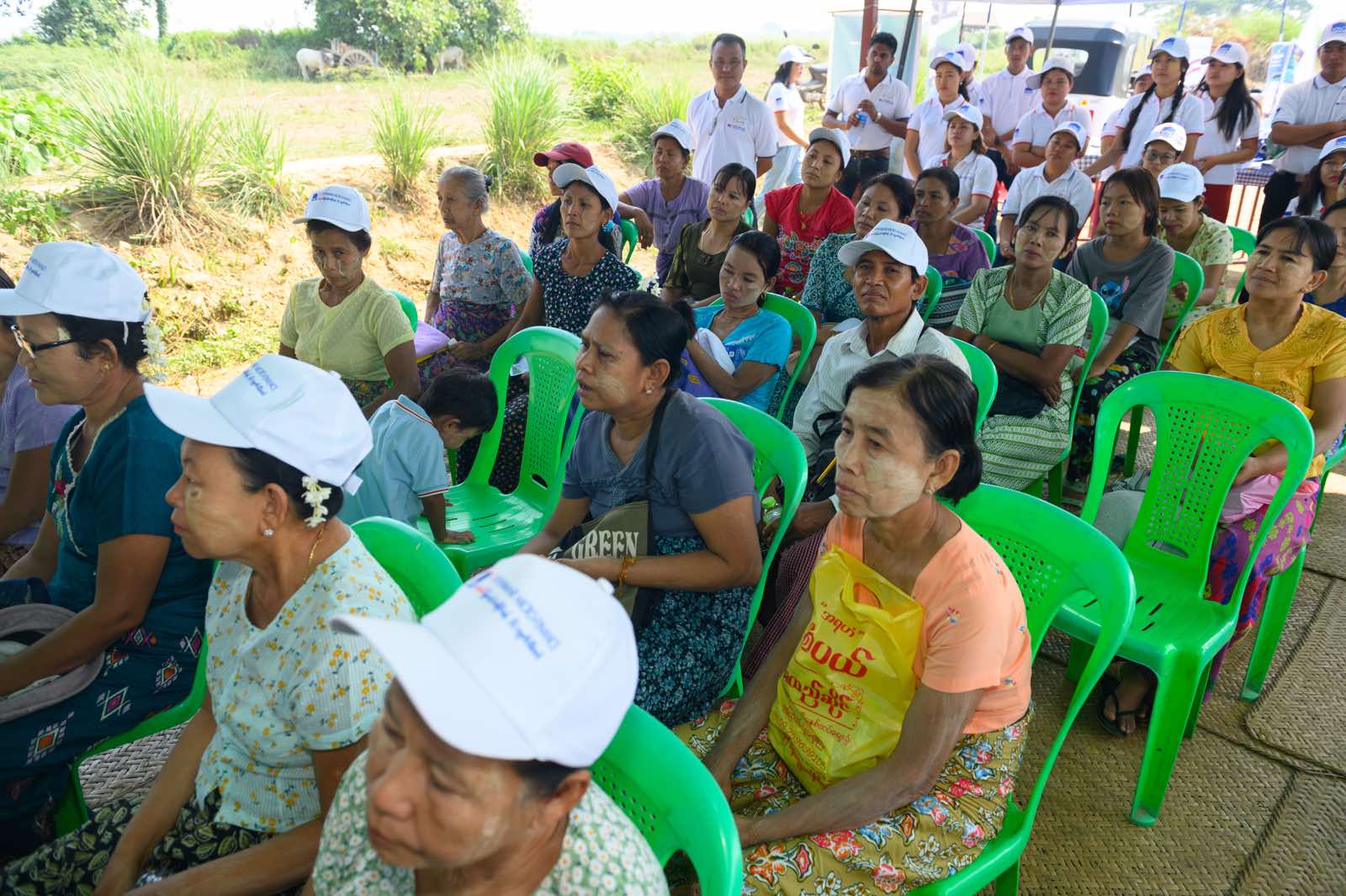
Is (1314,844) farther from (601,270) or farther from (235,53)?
(235,53)

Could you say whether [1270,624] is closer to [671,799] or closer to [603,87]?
[671,799]

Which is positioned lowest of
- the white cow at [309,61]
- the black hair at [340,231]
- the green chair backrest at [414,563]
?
the green chair backrest at [414,563]

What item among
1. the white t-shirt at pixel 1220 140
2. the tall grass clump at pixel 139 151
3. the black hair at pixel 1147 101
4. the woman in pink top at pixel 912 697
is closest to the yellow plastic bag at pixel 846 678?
the woman in pink top at pixel 912 697

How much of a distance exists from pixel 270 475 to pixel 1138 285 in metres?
3.85

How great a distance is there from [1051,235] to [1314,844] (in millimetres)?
2239

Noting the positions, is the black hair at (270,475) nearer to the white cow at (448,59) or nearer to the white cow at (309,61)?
the white cow at (309,61)

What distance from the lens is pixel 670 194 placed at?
5.29 meters

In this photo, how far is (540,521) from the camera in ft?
10.1

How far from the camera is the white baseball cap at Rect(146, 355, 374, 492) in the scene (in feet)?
4.98

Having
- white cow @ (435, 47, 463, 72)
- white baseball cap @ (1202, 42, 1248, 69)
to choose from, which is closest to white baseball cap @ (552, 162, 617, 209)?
white baseball cap @ (1202, 42, 1248, 69)

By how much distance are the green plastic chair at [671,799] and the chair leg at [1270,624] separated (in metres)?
2.35

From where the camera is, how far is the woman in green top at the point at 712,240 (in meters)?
4.29

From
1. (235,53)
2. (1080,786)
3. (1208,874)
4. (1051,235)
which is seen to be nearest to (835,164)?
(1051,235)

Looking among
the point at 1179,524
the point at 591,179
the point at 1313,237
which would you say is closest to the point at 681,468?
the point at 1179,524
